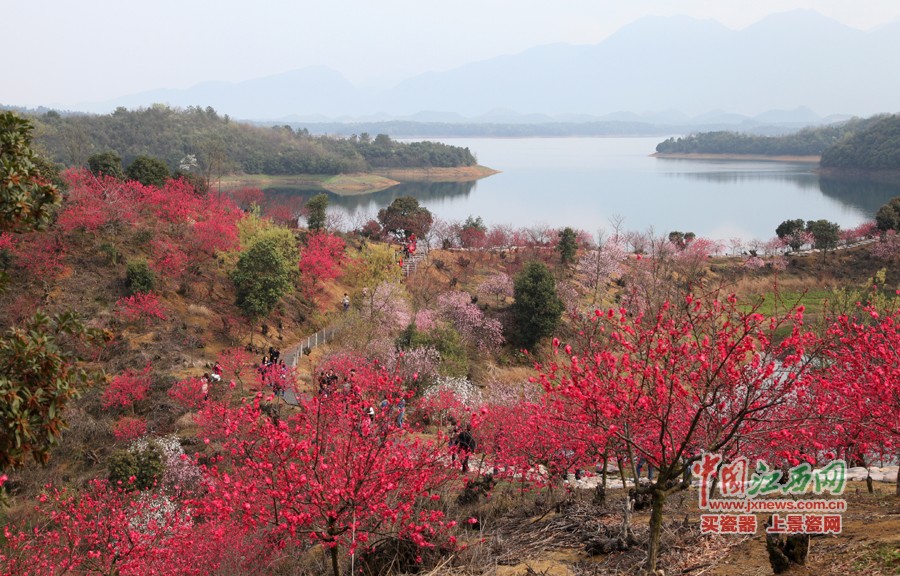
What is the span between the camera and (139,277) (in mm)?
22969

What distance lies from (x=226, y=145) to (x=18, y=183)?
104450 mm

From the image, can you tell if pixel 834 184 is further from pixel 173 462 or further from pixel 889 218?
pixel 173 462

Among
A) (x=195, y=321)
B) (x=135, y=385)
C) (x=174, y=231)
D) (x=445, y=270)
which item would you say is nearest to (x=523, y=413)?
(x=135, y=385)

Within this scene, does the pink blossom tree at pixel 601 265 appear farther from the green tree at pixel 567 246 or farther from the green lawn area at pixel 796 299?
the green lawn area at pixel 796 299

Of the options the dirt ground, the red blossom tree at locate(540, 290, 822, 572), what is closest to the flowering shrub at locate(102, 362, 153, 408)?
the dirt ground

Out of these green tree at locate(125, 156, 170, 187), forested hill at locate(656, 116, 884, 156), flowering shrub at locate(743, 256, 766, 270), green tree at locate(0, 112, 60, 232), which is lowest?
flowering shrub at locate(743, 256, 766, 270)

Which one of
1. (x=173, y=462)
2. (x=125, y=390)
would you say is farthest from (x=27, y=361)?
(x=125, y=390)

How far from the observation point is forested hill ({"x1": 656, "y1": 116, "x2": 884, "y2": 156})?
443ft

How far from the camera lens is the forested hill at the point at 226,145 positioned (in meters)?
88.4

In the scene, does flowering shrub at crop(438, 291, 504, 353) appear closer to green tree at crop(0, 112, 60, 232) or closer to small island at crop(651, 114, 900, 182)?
green tree at crop(0, 112, 60, 232)

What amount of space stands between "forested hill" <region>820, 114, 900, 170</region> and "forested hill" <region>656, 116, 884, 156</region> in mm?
21666

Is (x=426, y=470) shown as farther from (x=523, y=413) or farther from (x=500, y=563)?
(x=523, y=413)

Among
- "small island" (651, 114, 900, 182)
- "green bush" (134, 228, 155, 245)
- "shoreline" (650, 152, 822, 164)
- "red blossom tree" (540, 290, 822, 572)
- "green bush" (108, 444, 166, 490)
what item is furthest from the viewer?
"shoreline" (650, 152, 822, 164)

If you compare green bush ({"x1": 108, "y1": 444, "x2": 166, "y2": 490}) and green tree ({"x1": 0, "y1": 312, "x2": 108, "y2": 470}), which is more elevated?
→ green tree ({"x1": 0, "y1": 312, "x2": 108, "y2": 470})
